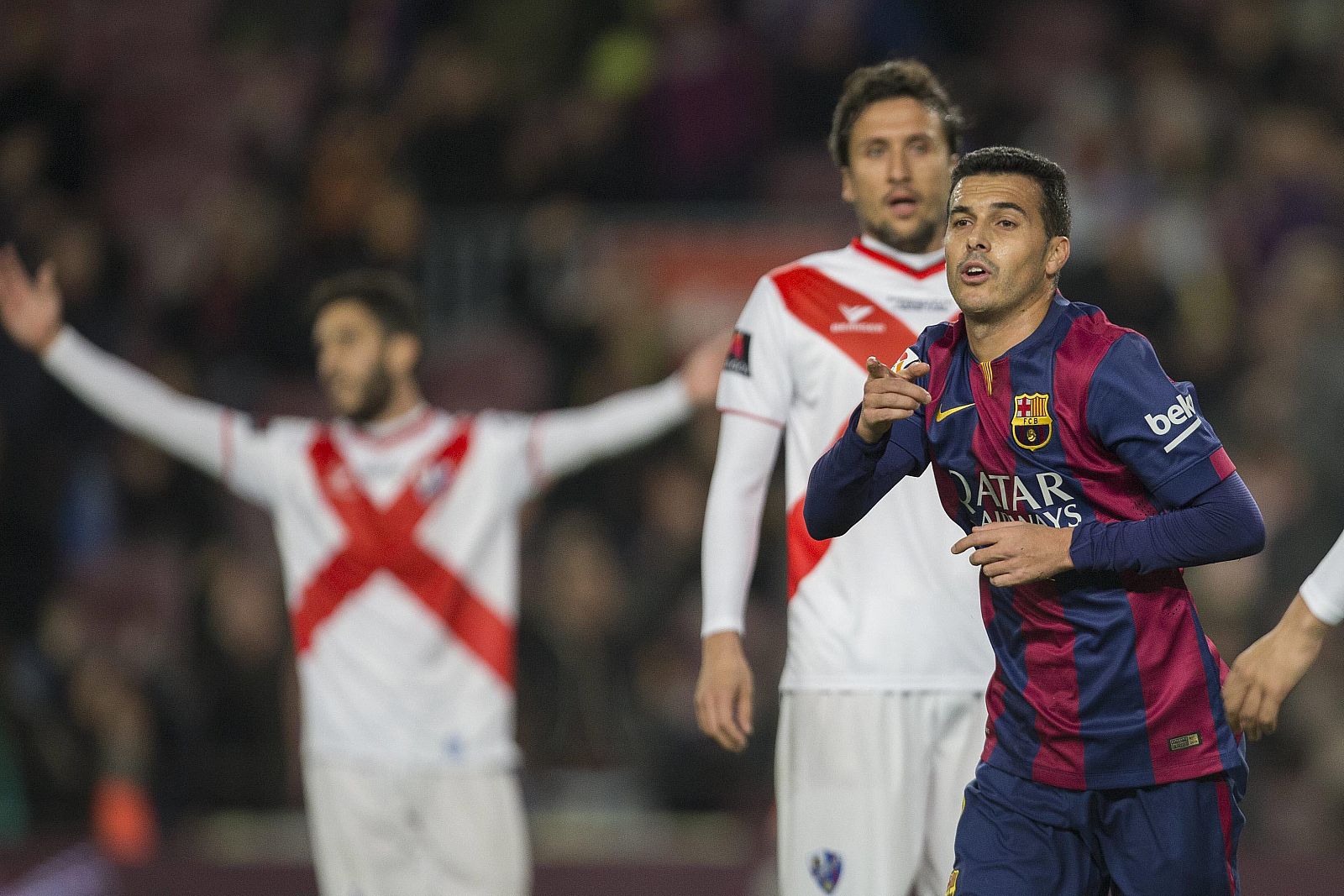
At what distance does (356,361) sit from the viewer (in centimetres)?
562

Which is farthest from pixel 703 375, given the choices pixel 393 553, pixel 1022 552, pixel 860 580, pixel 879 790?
pixel 1022 552

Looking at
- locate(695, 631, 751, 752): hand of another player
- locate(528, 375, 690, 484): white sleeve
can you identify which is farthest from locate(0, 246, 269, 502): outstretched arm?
locate(695, 631, 751, 752): hand of another player

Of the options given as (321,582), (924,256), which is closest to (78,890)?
(321,582)

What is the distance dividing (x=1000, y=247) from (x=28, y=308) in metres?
3.33

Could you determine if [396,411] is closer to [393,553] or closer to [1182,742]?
[393,553]

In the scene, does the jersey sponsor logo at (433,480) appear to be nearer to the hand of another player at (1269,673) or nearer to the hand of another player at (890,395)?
the hand of another player at (890,395)

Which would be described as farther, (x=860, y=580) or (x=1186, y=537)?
(x=860, y=580)

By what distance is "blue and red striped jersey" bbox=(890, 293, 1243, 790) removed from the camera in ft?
11.7

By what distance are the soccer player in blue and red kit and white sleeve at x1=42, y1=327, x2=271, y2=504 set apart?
2567 mm

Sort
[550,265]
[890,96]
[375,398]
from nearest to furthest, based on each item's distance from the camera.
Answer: [890,96]
[375,398]
[550,265]

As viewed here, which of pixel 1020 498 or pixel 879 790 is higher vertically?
pixel 1020 498

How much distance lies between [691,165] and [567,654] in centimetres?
288

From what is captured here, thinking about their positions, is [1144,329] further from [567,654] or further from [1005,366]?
[1005,366]

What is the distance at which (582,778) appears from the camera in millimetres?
8125
